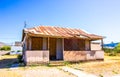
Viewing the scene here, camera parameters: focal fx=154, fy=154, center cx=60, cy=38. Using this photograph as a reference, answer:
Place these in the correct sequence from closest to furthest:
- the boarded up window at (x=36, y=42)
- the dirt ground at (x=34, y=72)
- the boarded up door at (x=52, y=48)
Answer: the dirt ground at (x=34, y=72) → the boarded up window at (x=36, y=42) → the boarded up door at (x=52, y=48)

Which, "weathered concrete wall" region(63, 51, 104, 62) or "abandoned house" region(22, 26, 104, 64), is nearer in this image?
"abandoned house" region(22, 26, 104, 64)

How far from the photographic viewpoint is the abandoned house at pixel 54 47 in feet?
46.9

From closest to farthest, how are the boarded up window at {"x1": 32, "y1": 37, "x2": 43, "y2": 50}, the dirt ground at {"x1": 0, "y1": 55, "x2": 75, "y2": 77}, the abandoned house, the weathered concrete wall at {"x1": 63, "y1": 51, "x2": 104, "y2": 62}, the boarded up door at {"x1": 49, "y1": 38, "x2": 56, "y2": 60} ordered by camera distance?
1. the dirt ground at {"x1": 0, "y1": 55, "x2": 75, "y2": 77}
2. the abandoned house
3. the weathered concrete wall at {"x1": 63, "y1": 51, "x2": 104, "y2": 62}
4. the boarded up window at {"x1": 32, "y1": 37, "x2": 43, "y2": 50}
5. the boarded up door at {"x1": 49, "y1": 38, "x2": 56, "y2": 60}

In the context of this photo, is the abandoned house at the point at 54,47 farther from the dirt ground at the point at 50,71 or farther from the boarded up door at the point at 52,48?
the dirt ground at the point at 50,71

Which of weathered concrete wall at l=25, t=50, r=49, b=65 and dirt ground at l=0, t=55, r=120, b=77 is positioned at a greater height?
weathered concrete wall at l=25, t=50, r=49, b=65

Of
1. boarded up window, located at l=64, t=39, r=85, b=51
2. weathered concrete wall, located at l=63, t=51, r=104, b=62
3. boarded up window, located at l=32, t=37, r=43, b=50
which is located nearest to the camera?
weathered concrete wall, located at l=63, t=51, r=104, b=62

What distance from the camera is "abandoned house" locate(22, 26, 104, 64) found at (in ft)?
46.9

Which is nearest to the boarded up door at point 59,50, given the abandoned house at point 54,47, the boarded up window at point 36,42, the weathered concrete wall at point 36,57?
the abandoned house at point 54,47

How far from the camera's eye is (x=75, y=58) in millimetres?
16047

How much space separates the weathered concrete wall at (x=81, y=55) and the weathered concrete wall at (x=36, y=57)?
2118 millimetres

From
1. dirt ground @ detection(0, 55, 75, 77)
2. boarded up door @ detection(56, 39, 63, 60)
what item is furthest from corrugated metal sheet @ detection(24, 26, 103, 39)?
dirt ground @ detection(0, 55, 75, 77)

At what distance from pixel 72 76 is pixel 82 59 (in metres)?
6.94

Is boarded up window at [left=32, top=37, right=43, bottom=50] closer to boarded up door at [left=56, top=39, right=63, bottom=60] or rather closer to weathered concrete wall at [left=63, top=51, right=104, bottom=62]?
boarded up door at [left=56, top=39, right=63, bottom=60]

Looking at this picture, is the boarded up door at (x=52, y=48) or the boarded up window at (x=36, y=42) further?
the boarded up door at (x=52, y=48)
